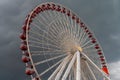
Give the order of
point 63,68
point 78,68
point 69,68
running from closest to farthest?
point 78,68
point 69,68
point 63,68

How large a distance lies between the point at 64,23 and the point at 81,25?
22.6 ft

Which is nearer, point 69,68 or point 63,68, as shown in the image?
point 69,68

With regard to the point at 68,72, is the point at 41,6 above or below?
above

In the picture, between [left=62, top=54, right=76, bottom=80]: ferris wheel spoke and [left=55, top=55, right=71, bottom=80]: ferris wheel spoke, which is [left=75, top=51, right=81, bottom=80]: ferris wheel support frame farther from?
[left=55, top=55, right=71, bottom=80]: ferris wheel spoke

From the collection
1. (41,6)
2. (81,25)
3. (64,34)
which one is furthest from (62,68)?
(81,25)

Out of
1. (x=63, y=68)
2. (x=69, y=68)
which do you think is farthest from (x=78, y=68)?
(x=63, y=68)

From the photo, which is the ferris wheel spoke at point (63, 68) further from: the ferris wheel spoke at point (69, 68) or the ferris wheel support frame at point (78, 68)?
the ferris wheel support frame at point (78, 68)

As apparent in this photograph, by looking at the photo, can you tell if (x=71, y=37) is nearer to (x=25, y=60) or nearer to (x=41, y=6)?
(x=41, y=6)

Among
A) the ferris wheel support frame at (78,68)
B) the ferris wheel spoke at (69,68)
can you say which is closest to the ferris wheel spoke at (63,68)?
the ferris wheel spoke at (69,68)

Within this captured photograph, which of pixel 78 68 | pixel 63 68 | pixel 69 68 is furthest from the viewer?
pixel 63 68

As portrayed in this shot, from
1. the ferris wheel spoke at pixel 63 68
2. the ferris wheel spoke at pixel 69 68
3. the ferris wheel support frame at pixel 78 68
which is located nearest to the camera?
the ferris wheel support frame at pixel 78 68

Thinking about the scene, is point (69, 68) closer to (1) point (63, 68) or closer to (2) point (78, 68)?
(1) point (63, 68)

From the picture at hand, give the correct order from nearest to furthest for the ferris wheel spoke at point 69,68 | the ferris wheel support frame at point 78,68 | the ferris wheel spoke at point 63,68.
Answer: the ferris wheel support frame at point 78,68
the ferris wheel spoke at point 69,68
the ferris wheel spoke at point 63,68

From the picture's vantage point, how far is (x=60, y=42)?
1619 inches
